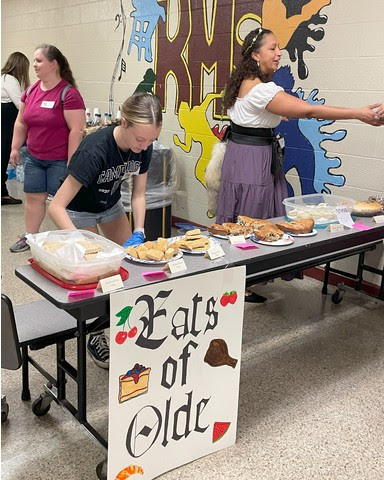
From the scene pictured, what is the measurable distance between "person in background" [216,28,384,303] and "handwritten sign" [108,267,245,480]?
1189 millimetres

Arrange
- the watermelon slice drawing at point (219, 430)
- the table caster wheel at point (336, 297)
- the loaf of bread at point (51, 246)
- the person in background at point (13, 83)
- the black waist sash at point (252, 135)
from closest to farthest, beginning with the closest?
the loaf of bread at point (51, 246) → the watermelon slice drawing at point (219, 430) → the black waist sash at point (252, 135) → the table caster wheel at point (336, 297) → the person in background at point (13, 83)

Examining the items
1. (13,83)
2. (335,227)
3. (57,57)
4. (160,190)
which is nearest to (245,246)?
(335,227)

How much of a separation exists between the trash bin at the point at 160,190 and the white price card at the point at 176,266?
8.49ft

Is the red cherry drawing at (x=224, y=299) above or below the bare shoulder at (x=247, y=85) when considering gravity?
below

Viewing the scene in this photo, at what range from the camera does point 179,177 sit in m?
4.82

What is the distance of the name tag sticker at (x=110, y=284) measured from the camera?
155 centimetres

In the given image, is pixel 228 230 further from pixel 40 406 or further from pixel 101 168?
pixel 40 406

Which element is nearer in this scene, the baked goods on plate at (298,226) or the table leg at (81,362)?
the table leg at (81,362)

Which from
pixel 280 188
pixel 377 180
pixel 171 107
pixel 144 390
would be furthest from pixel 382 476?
pixel 171 107

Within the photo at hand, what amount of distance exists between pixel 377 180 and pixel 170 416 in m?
2.20

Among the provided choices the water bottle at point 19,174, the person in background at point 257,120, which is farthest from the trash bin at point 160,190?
the water bottle at point 19,174

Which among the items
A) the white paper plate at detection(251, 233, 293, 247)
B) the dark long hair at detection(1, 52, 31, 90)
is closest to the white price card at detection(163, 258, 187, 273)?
the white paper plate at detection(251, 233, 293, 247)

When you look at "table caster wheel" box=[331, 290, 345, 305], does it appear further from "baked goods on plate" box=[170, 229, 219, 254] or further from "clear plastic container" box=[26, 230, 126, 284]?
"clear plastic container" box=[26, 230, 126, 284]

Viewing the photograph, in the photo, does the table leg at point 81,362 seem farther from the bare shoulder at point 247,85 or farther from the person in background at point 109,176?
the bare shoulder at point 247,85
